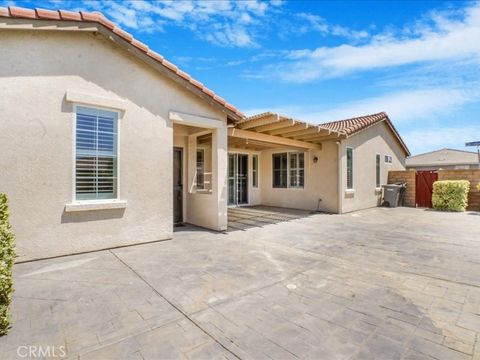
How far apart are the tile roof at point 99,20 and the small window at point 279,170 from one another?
7.38m

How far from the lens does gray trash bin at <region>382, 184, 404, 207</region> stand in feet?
48.9

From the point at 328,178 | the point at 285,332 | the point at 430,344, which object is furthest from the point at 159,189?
the point at 328,178

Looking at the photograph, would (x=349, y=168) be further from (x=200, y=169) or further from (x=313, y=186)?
(x=200, y=169)

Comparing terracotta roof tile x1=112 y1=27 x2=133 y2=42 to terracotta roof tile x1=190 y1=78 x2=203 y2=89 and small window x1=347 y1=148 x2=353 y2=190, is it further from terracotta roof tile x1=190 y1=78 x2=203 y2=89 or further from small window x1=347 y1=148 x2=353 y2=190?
small window x1=347 y1=148 x2=353 y2=190

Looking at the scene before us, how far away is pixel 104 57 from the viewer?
5887 millimetres

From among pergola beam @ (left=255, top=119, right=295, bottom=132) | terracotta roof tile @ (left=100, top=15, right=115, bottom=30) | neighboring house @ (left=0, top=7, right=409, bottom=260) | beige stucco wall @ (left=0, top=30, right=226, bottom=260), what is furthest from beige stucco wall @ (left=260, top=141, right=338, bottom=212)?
terracotta roof tile @ (left=100, top=15, right=115, bottom=30)

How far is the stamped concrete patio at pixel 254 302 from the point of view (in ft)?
8.45

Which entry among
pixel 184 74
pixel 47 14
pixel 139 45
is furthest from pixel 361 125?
pixel 47 14

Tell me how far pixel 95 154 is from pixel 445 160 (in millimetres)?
37195

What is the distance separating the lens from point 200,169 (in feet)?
33.1

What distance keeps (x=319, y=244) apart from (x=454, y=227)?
5.86 metres

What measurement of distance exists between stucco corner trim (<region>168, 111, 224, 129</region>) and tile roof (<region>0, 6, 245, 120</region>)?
1.89 ft

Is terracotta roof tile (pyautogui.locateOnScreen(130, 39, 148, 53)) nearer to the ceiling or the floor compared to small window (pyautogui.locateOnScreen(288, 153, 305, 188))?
nearer to the ceiling

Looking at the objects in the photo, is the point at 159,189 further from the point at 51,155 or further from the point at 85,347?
the point at 85,347
